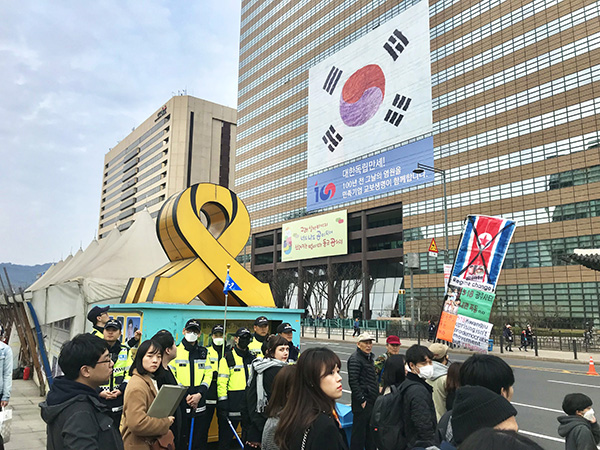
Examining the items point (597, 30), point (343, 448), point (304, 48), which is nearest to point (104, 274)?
point (343, 448)

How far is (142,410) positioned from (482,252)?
657 cm

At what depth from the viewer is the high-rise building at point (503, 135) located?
35094 millimetres

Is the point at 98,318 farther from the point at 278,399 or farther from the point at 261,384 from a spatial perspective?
the point at 278,399

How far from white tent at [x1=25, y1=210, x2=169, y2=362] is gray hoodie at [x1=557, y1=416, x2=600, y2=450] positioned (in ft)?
32.6

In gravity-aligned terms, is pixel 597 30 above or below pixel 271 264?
above

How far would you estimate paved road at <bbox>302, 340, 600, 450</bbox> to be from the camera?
8094 mm

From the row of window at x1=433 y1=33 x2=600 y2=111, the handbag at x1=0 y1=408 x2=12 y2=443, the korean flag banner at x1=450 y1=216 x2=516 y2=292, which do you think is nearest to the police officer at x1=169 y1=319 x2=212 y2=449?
the handbag at x1=0 y1=408 x2=12 y2=443

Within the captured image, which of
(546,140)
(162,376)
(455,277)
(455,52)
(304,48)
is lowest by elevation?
(162,376)

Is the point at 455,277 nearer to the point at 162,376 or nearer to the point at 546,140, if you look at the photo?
the point at 162,376

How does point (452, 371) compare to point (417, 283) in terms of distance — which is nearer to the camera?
point (452, 371)

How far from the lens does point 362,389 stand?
5648 mm

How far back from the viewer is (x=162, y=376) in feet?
13.4

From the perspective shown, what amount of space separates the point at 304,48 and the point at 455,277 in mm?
60756

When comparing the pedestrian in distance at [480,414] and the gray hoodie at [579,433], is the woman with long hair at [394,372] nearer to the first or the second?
the gray hoodie at [579,433]
